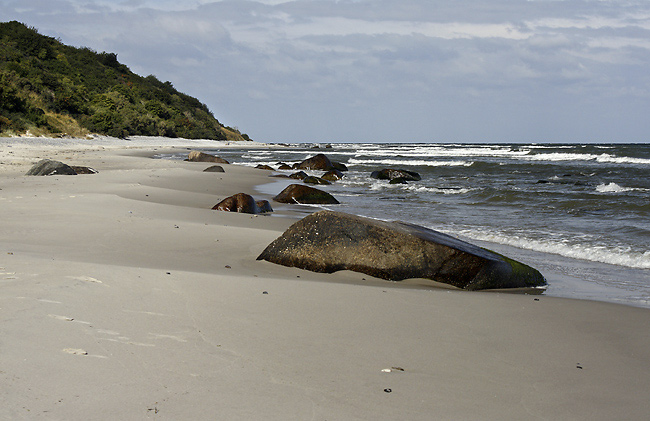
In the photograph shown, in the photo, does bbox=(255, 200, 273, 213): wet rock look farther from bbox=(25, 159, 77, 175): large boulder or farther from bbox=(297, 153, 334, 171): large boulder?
bbox=(297, 153, 334, 171): large boulder

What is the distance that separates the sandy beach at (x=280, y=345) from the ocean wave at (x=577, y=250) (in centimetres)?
257

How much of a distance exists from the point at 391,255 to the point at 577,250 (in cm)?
347

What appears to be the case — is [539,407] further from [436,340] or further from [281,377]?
[281,377]

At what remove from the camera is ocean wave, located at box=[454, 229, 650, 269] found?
6789 mm

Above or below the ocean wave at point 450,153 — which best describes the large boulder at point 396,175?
below

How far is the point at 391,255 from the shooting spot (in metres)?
5.34

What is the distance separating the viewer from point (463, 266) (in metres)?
5.26

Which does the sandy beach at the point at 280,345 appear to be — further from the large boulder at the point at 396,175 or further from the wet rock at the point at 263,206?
the large boulder at the point at 396,175

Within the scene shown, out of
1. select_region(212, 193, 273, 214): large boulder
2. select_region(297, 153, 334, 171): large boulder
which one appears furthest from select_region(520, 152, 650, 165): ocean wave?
select_region(212, 193, 273, 214): large boulder

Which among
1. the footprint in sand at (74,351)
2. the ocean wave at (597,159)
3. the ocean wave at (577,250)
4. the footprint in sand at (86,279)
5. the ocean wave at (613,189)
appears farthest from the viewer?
the ocean wave at (597,159)

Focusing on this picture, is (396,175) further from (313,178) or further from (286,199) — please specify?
(286,199)

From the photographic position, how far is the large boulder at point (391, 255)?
526cm

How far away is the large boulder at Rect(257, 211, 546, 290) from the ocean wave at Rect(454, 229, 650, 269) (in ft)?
6.24

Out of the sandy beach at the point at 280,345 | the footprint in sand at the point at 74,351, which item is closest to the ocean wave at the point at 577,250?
the sandy beach at the point at 280,345
